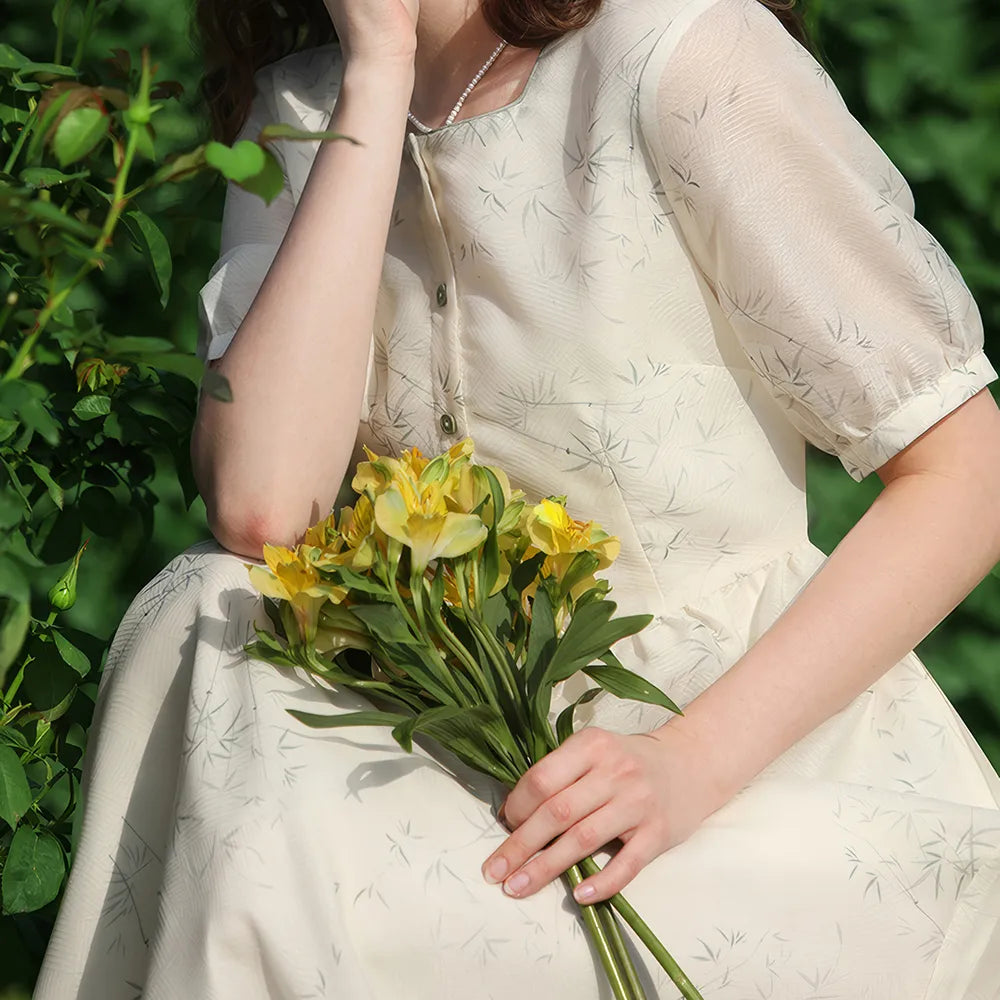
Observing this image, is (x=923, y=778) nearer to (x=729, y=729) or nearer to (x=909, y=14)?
(x=729, y=729)

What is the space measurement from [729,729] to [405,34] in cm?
70

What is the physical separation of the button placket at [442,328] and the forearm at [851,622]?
376 mm

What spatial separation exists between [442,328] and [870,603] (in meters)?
0.48

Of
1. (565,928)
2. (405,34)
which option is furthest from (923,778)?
(405,34)

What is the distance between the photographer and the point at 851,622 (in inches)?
41.8

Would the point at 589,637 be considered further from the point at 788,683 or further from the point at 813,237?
the point at 813,237

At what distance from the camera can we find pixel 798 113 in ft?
3.61

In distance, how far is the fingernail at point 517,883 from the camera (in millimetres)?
901

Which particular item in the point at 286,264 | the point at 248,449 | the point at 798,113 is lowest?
the point at 248,449

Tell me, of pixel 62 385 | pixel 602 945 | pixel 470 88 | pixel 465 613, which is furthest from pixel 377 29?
pixel 602 945

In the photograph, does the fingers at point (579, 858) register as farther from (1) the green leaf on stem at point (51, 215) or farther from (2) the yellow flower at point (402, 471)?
(1) the green leaf on stem at point (51, 215)

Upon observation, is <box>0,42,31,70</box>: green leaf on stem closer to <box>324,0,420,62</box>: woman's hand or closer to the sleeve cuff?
<box>324,0,420,62</box>: woman's hand

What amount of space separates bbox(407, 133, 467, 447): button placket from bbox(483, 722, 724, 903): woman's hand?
0.42 m

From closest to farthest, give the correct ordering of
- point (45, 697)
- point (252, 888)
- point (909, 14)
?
1. point (252, 888)
2. point (45, 697)
3. point (909, 14)
